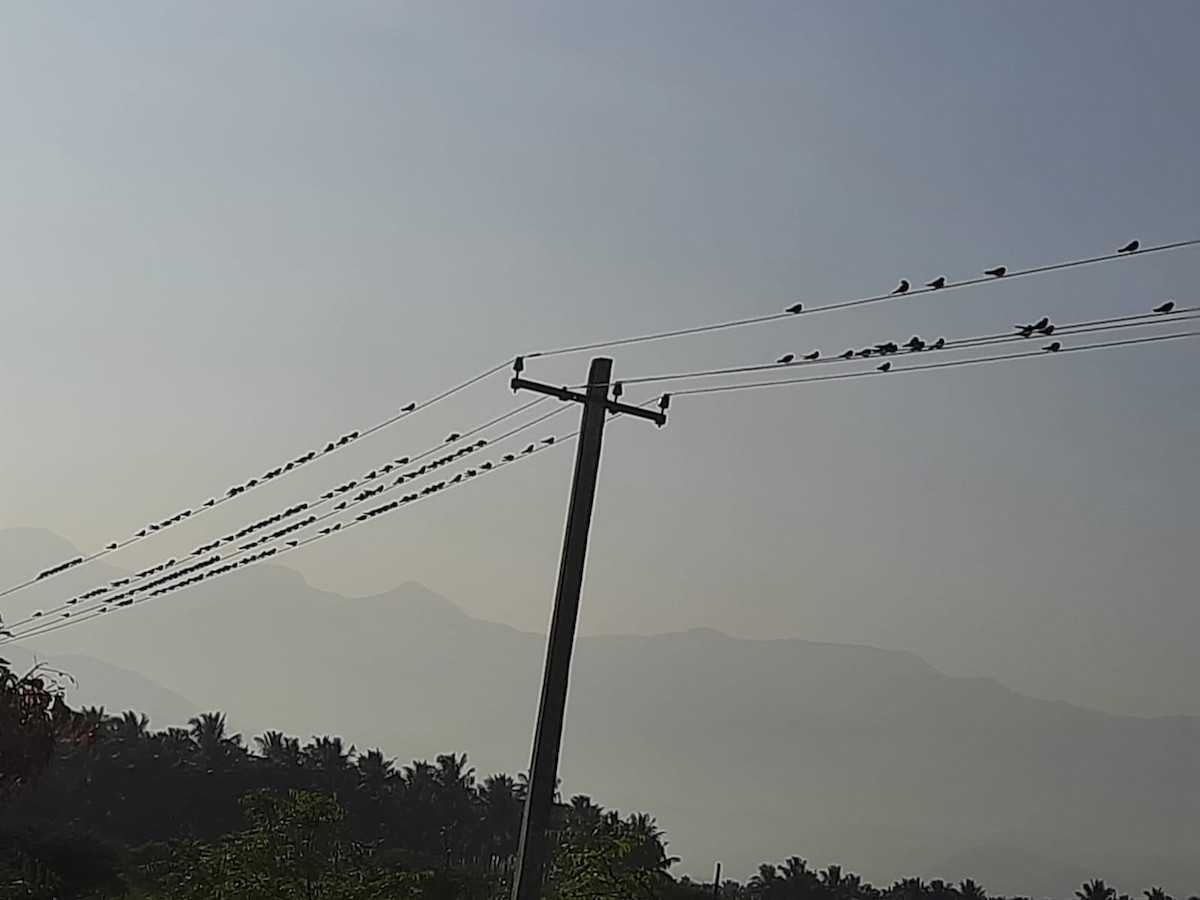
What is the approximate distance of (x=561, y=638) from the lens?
14.9 meters

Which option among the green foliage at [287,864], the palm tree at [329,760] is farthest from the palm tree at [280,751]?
the green foliage at [287,864]

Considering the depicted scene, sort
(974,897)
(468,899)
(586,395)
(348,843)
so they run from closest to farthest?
(586,395)
(348,843)
(468,899)
(974,897)

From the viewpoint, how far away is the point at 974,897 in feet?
219

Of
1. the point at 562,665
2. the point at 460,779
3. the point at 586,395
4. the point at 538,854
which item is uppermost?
the point at 460,779

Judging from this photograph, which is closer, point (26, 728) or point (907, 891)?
point (26, 728)

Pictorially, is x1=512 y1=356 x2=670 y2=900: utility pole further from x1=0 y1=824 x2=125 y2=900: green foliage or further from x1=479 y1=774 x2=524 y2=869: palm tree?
x1=479 y1=774 x2=524 y2=869: palm tree

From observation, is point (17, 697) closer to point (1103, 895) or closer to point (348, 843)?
point (348, 843)

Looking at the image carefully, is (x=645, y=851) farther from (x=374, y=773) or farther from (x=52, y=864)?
(x=374, y=773)

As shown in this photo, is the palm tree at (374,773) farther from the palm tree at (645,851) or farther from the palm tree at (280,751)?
the palm tree at (645,851)

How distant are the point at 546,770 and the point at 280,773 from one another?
57148 mm

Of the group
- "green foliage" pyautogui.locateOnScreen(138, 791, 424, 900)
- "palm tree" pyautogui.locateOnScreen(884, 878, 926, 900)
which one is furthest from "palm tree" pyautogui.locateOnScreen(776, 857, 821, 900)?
"green foliage" pyautogui.locateOnScreen(138, 791, 424, 900)

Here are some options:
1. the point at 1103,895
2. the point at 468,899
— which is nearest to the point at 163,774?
the point at 1103,895

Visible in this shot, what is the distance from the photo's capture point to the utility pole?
1440cm

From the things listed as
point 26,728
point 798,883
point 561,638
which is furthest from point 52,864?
point 798,883
